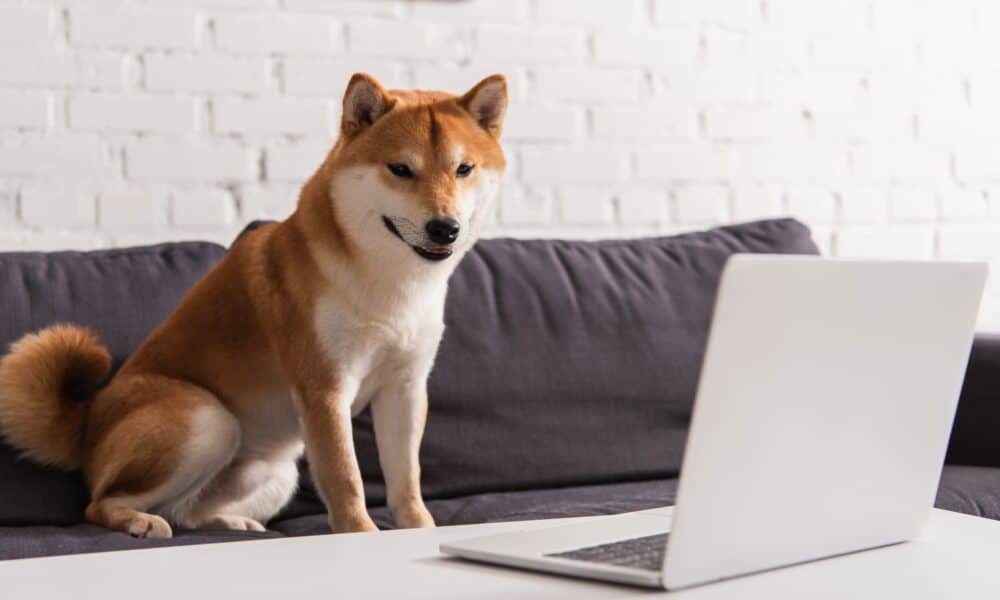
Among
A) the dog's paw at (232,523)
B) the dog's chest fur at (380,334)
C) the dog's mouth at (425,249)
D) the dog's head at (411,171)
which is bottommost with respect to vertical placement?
the dog's paw at (232,523)

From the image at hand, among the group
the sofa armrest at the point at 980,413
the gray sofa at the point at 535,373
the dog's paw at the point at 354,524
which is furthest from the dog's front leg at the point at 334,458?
the sofa armrest at the point at 980,413

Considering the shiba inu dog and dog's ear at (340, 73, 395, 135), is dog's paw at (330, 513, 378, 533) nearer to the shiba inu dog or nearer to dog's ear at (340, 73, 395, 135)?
the shiba inu dog

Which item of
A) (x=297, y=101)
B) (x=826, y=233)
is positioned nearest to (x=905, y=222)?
(x=826, y=233)

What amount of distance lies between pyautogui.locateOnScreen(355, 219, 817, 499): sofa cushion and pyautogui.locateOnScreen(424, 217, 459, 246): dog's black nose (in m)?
0.38

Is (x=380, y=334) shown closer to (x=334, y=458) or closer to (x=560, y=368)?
(x=334, y=458)

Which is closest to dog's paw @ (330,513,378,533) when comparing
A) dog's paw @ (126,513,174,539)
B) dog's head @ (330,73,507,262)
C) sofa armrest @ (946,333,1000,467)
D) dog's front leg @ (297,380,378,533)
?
dog's front leg @ (297,380,378,533)

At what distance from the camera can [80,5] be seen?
2.18 metres

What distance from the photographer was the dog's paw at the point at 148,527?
1.51 meters

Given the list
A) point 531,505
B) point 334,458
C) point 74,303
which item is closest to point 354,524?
point 334,458

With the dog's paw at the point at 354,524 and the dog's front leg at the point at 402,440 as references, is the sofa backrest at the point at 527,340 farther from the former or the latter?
the dog's paw at the point at 354,524

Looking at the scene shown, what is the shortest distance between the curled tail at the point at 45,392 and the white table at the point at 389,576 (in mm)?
895

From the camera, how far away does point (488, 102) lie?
1683 millimetres

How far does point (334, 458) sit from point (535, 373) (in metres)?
0.47

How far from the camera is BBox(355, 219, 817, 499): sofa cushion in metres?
1.87
